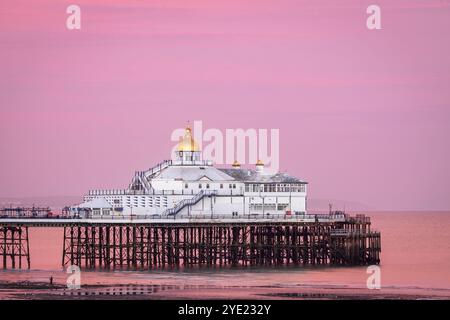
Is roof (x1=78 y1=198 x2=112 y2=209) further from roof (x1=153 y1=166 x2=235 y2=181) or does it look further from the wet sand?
the wet sand

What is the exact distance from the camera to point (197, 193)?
131 meters

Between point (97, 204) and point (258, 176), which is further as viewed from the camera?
point (258, 176)

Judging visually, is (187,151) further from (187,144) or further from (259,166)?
(259,166)

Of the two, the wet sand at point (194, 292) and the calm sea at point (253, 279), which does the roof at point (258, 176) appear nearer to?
the calm sea at point (253, 279)

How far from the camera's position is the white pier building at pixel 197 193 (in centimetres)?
13012

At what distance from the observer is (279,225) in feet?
418

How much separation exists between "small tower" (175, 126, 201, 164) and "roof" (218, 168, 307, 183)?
248cm

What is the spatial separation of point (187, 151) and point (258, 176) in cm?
612

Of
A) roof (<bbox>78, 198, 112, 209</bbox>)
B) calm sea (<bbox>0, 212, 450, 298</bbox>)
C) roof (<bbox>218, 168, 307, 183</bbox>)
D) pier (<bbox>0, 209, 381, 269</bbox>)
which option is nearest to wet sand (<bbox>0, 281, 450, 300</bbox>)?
calm sea (<bbox>0, 212, 450, 298</bbox>)

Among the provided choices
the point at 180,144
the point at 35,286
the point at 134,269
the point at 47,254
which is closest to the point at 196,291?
the point at 35,286

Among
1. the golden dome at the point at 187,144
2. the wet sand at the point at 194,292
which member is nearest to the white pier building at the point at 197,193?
the golden dome at the point at 187,144

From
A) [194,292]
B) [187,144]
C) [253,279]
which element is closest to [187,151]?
[187,144]
